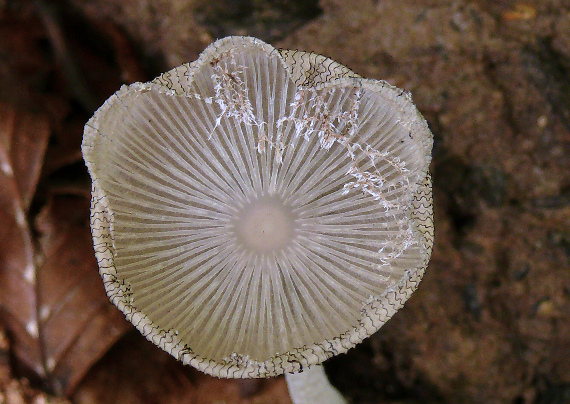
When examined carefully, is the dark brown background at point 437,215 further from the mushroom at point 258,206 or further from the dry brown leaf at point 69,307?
the mushroom at point 258,206

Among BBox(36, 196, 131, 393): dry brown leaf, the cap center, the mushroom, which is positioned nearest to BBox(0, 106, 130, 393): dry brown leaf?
BBox(36, 196, 131, 393): dry brown leaf

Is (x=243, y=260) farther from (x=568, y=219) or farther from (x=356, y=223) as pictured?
(x=568, y=219)

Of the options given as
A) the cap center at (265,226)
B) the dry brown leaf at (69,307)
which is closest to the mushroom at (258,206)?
the cap center at (265,226)

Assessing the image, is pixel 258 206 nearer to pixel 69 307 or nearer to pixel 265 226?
pixel 265 226

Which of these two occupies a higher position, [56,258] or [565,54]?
[565,54]

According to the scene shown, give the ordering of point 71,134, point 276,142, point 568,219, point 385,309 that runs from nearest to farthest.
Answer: point 385,309 → point 276,142 → point 568,219 → point 71,134

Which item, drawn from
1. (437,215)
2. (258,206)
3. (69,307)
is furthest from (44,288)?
(437,215)

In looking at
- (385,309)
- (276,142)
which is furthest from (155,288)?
(385,309)
